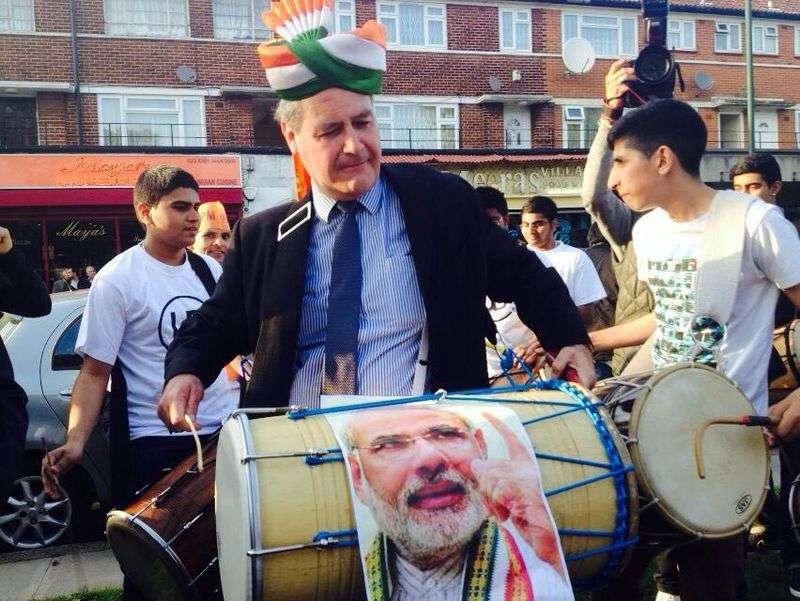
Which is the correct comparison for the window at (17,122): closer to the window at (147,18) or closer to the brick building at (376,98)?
the brick building at (376,98)

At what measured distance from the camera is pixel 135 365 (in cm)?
360

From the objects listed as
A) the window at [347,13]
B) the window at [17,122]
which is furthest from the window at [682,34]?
the window at [17,122]

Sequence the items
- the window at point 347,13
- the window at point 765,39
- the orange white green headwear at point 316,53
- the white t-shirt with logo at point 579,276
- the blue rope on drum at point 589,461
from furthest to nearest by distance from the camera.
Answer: the window at point 765,39, the window at point 347,13, the white t-shirt with logo at point 579,276, the orange white green headwear at point 316,53, the blue rope on drum at point 589,461

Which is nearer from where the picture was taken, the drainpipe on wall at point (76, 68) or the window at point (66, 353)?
the window at point (66, 353)

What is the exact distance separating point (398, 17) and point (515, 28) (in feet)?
11.7

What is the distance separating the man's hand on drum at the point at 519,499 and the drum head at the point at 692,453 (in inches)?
14.5

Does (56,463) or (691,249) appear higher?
(691,249)

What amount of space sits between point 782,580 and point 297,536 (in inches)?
134

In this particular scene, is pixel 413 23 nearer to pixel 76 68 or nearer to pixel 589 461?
pixel 76 68

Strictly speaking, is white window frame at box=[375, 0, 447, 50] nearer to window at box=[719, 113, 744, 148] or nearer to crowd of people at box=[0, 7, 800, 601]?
window at box=[719, 113, 744, 148]

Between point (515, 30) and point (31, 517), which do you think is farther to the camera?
point (515, 30)

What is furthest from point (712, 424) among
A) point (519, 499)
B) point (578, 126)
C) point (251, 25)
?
point (578, 126)

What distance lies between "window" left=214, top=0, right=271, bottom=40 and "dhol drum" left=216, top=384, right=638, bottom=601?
22.7 meters

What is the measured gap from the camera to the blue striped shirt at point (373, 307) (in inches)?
88.1
